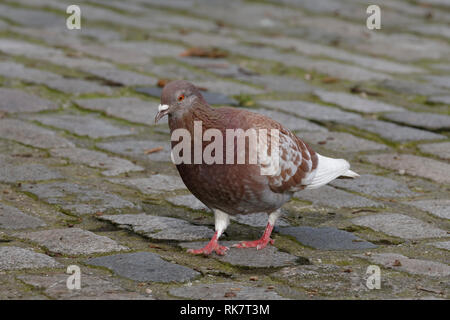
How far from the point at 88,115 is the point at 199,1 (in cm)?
486

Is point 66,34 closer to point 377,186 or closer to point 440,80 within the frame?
point 440,80

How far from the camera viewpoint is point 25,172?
5.24 metres

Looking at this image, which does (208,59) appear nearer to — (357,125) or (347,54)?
(347,54)

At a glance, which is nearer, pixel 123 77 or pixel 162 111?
pixel 162 111

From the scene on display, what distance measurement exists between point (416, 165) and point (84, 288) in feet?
9.63

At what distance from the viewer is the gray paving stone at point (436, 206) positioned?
4809 millimetres

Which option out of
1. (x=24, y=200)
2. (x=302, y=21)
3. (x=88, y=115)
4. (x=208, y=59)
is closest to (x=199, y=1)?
(x=302, y=21)

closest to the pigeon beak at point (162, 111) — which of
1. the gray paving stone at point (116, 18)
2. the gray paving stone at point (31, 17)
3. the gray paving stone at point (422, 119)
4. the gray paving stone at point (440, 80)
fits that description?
the gray paving stone at point (422, 119)

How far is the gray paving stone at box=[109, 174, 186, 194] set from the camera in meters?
5.14

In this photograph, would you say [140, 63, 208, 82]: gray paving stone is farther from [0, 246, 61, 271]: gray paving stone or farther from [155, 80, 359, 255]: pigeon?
[0, 246, 61, 271]: gray paving stone

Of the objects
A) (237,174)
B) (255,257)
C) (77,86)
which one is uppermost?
(77,86)

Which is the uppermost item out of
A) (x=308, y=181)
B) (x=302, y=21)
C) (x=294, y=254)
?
(x=302, y=21)

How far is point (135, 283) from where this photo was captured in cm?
365

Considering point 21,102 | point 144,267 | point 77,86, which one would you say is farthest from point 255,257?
point 77,86
